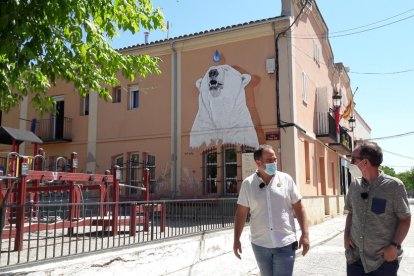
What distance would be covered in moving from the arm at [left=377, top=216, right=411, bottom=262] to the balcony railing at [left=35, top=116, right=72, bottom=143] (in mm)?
16477

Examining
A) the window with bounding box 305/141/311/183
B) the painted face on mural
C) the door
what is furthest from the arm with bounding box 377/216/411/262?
the door

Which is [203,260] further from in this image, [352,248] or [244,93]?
[244,93]

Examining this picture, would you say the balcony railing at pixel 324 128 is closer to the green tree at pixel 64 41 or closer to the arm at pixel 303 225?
the green tree at pixel 64 41

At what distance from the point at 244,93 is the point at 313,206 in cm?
507

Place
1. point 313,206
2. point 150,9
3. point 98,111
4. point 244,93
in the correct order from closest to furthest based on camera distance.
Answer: point 150,9
point 244,93
point 313,206
point 98,111

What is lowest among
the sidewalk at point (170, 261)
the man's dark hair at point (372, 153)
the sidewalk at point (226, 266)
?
the sidewalk at point (226, 266)

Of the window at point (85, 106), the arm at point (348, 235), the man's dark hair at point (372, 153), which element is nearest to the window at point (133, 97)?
the window at point (85, 106)

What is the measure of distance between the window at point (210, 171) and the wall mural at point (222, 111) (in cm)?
51

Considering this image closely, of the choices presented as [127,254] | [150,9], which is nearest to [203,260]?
[127,254]

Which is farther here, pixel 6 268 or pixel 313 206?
pixel 313 206

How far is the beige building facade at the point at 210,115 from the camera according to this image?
1496 centimetres

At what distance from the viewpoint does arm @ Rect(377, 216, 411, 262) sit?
3443 millimetres

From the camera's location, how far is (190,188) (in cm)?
1592

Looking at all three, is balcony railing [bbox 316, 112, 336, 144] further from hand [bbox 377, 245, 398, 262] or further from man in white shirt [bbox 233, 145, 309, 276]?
hand [bbox 377, 245, 398, 262]
